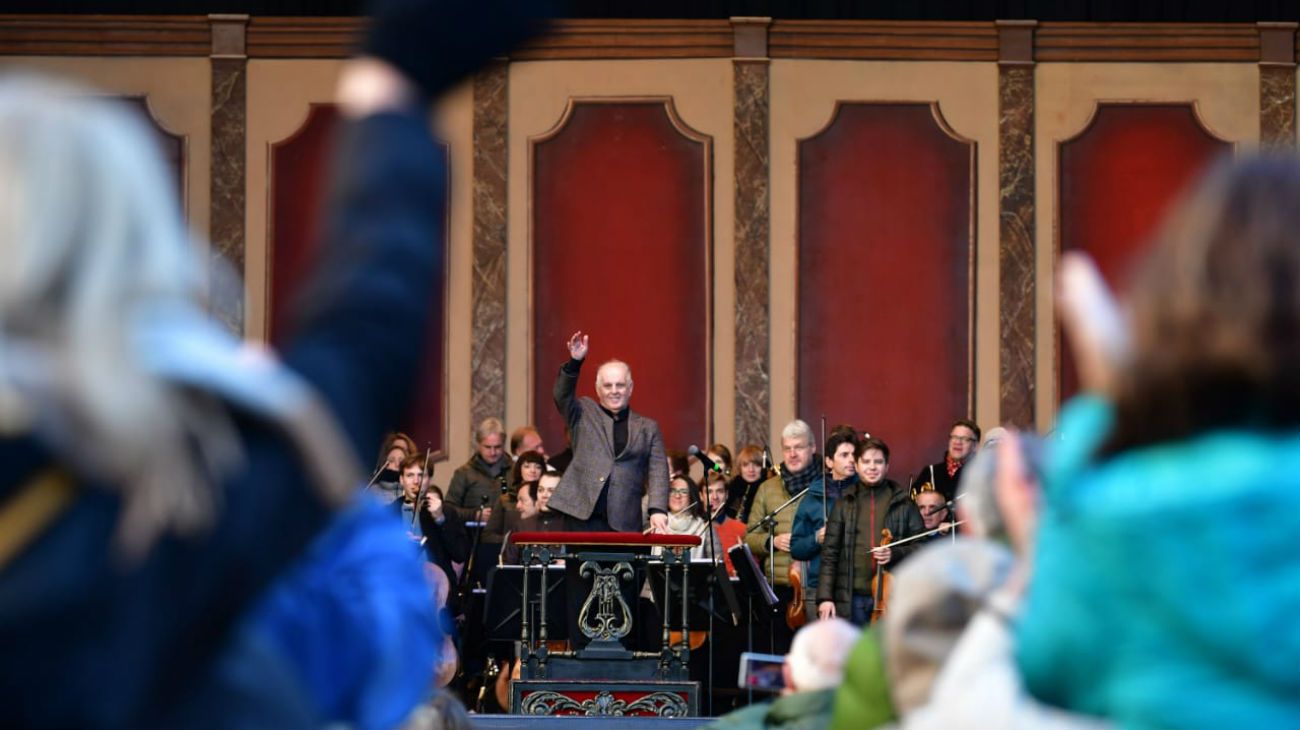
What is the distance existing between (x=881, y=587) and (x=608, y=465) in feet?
4.87

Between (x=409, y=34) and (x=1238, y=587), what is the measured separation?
0.63 m

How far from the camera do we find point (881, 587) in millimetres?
9523

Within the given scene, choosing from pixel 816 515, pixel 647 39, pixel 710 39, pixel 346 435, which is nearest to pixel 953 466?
pixel 816 515

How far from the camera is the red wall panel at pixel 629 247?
1466 centimetres

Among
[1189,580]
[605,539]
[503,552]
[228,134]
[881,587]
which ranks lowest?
[881,587]

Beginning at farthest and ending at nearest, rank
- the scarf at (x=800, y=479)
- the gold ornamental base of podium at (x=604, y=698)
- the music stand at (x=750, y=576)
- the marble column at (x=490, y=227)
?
the marble column at (x=490, y=227)
the scarf at (x=800, y=479)
the music stand at (x=750, y=576)
the gold ornamental base of podium at (x=604, y=698)

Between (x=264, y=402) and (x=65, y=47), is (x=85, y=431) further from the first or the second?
(x=65, y=47)

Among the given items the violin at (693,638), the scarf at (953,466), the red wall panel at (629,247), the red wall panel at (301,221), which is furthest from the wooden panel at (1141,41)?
the violin at (693,638)

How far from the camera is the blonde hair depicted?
3.42ft

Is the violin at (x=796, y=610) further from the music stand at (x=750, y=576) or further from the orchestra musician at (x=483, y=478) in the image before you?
the orchestra musician at (x=483, y=478)

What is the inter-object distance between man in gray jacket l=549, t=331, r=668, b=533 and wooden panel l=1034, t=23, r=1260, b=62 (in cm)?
579

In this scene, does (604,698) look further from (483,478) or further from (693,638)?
(483,478)

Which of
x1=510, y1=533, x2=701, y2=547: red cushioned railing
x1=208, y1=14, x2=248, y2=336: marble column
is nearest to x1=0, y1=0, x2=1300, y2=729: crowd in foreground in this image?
x1=510, y1=533, x2=701, y2=547: red cushioned railing

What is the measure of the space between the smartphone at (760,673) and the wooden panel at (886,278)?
11.6 metres
